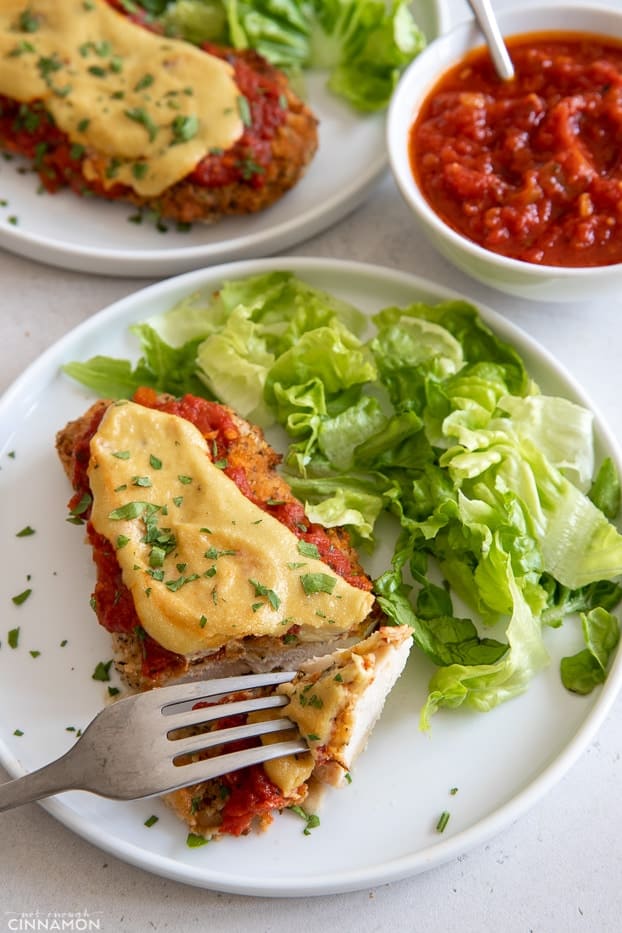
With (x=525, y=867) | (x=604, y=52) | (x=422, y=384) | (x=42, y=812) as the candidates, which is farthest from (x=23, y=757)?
(x=604, y=52)

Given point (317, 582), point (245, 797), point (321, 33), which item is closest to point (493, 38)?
point (321, 33)

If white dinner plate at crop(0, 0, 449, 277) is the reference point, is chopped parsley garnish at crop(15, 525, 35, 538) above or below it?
below

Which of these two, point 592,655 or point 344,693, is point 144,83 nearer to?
point 344,693

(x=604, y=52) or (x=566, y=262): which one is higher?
(x=604, y=52)

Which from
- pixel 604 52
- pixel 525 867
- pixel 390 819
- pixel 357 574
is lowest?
pixel 525 867

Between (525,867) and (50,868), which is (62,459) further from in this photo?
→ (525,867)

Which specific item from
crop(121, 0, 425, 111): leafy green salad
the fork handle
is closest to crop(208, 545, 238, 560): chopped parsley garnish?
the fork handle

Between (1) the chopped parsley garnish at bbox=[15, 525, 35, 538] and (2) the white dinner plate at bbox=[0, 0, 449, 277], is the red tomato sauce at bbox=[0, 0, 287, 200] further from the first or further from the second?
(1) the chopped parsley garnish at bbox=[15, 525, 35, 538]
